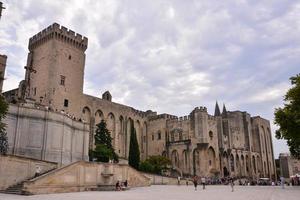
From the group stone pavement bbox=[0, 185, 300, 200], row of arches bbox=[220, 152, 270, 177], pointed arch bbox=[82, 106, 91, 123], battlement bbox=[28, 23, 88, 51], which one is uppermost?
battlement bbox=[28, 23, 88, 51]

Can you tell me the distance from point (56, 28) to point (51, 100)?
948 cm

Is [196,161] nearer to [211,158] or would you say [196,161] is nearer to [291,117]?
[211,158]

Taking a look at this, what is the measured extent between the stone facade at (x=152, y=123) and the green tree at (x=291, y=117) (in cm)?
1921

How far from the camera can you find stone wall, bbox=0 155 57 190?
19609mm

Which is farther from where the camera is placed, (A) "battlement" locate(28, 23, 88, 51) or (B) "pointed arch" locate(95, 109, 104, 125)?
(B) "pointed arch" locate(95, 109, 104, 125)

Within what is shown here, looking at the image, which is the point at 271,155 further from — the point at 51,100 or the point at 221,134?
the point at 51,100

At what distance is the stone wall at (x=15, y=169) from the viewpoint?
64.3 ft

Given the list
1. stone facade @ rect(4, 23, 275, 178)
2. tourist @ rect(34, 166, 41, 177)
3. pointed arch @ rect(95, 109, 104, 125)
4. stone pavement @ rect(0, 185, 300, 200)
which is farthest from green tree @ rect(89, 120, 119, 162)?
stone pavement @ rect(0, 185, 300, 200)

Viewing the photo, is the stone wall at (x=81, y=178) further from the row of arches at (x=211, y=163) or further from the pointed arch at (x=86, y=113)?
the row of arches at (x=211, y=163)

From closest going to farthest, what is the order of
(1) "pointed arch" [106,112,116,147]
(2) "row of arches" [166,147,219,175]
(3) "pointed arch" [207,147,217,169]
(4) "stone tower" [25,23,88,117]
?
(4) "stone tower" [25,23,88,117], (1) "pointed arch" [106,112,116,147], (2) "row of arches" [166,147,219,175], (3) "pointed arch" [207,147,217,169]

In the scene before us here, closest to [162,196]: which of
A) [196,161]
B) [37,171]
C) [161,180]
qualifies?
[37,171]

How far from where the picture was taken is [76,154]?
2855 cm

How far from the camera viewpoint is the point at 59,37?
137ft

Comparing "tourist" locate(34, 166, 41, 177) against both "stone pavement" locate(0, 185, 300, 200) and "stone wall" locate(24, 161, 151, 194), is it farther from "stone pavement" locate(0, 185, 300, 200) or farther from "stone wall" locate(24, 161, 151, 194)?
"stone pavement" locate(0, 185, 300, 200)
